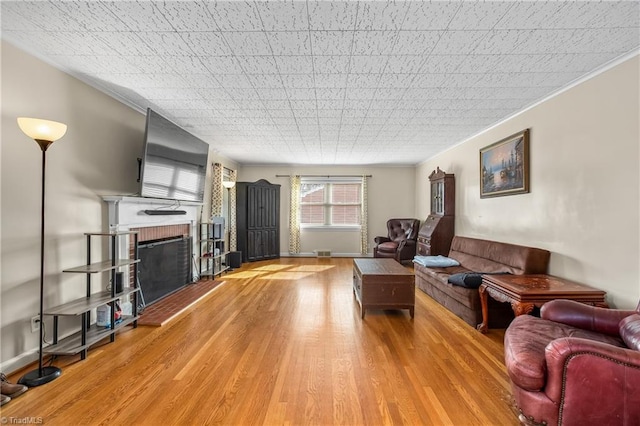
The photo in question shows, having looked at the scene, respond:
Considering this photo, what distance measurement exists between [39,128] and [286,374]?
2434 mm

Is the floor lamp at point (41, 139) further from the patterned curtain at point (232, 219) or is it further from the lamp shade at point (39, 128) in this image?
the patterned curtain at point (232, 219)

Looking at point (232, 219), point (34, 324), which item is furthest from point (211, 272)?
point (34, 324)

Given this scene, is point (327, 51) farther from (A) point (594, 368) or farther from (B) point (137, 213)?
(B) point (137, 213)

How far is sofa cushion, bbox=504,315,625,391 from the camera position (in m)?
1.51

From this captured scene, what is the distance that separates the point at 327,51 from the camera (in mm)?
2174

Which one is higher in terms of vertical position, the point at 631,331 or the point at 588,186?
the point at 588,186

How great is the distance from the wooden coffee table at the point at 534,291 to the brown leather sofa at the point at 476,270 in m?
0.25

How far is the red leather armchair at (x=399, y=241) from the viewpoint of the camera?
614cm

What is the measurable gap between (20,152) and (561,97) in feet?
15.8

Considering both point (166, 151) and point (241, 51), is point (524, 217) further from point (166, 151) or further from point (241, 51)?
point (166, 151)

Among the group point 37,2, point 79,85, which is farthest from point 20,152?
point 37,2

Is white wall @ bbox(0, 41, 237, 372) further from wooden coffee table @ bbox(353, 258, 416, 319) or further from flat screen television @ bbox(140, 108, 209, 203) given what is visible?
wooden coffee table @ bbox(353, 258, 416, 319)

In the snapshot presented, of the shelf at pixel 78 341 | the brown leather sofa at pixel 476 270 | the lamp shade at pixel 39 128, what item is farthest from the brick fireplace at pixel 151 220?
the brown leather sofa at pixel 476 270

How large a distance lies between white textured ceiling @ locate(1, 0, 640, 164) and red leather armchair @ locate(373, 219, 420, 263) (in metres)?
3.22
